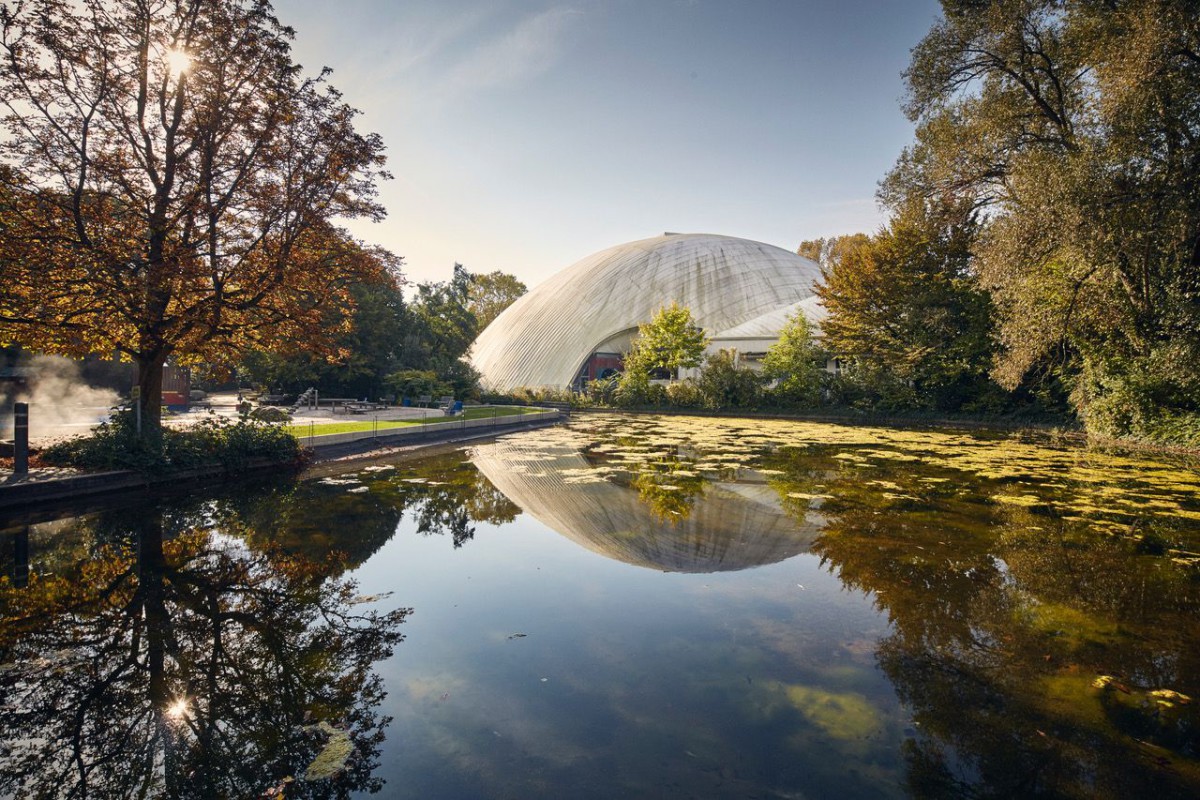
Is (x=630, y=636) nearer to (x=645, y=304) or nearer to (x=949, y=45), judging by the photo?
(x=949, y=45)

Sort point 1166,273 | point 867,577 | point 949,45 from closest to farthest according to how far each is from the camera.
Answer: point 867,577 < point 1166,273 < point 949,45

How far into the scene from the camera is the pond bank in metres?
6.88

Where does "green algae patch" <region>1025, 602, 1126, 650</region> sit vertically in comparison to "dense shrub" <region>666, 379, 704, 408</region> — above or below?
below

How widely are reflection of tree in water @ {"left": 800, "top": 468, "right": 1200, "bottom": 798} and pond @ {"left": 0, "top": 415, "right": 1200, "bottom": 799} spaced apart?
0.02 m

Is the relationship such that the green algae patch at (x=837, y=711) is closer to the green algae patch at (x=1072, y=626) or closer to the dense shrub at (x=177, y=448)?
the green algae patch at (x=1072, y=626)

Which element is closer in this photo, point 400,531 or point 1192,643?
point 1192,643

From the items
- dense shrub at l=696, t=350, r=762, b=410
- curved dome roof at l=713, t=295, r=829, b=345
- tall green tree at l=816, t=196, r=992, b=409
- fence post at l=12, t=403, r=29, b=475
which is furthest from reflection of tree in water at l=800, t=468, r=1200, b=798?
curved dome roof at l=713, t=295, r=829, b=345

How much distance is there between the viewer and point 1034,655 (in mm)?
3428

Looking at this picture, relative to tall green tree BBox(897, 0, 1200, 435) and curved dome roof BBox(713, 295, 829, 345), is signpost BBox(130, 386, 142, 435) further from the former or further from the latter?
curved dome roof BBox(713, 295, 829, 345)

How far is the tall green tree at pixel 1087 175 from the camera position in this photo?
35.6 ft

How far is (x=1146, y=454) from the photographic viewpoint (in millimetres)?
12844

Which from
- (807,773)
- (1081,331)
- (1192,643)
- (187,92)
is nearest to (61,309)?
(187,92)

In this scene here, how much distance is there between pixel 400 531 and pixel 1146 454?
623 inches

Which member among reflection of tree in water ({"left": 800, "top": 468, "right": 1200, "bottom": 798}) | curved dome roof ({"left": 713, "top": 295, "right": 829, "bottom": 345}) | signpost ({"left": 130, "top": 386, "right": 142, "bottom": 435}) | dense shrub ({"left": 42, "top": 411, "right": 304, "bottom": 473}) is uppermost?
curved dome roof ({"left": 713, "top": 295, "right": 829, "bottom": 345})
